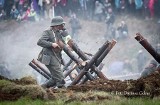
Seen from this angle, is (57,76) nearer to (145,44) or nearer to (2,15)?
(145,44)

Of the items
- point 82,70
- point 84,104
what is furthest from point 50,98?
point 82,70

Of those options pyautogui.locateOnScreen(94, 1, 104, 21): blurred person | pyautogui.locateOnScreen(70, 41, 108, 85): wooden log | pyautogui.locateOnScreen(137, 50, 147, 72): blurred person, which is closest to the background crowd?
pyautogui.locateOnScreen(94, 1, 104, 21): blurred person

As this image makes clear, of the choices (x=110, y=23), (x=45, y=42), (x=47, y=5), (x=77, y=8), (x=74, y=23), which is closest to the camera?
(x=45, y=42)

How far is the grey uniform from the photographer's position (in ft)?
37.3

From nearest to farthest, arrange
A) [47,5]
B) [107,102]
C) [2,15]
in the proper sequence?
1. [107,102]
2. [47,5]
3. [2,15]

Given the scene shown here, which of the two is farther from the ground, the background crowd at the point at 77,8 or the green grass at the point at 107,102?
the green grass at the point at 107,102

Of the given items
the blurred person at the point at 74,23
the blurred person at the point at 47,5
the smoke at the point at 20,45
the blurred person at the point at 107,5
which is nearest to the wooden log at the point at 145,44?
the blurred person at the point at 107,5

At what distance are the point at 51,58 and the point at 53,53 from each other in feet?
0.52

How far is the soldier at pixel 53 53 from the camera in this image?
11.4 metres

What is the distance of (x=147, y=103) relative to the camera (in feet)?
24.9

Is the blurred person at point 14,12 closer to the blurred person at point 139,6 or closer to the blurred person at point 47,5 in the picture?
the blurred person at point 47,5

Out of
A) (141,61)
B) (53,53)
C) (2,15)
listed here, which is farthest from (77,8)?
(53,53)

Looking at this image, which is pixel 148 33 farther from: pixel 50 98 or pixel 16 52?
pixel 50 98

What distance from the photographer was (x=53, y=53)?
37.8 feet
